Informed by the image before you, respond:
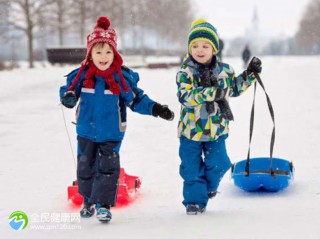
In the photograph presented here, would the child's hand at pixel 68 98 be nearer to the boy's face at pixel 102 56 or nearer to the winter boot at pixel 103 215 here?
the boy's face at pixel 102 56

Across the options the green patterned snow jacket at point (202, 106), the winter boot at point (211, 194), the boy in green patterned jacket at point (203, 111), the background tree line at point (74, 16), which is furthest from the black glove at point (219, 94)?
the background tree line at point (74, 16)

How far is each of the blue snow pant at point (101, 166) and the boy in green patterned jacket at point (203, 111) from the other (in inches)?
21.0

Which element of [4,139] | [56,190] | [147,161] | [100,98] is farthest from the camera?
[4,139]

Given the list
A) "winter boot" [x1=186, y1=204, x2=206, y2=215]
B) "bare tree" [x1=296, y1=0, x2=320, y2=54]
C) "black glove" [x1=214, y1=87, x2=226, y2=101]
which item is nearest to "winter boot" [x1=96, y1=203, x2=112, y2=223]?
"winter boot" [x1=186, y1=204, x2=206, y2=215]

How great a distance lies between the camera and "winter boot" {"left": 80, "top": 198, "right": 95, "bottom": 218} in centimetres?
361

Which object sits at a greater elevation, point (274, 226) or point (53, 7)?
point (53, 7)

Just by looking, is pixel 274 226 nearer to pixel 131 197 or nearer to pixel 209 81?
pixel 209 81

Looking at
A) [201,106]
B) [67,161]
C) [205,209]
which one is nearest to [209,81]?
[201,106]

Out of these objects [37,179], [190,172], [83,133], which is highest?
[83,133]

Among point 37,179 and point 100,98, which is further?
point 37,179

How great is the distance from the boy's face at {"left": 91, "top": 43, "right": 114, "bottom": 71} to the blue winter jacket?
0.09 meters

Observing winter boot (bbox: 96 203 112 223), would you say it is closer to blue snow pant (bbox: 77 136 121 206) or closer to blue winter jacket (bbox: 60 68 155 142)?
blue snow pant (bbox: 77 136 121 206)

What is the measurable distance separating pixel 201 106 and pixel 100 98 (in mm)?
729

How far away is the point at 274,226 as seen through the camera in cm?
317
